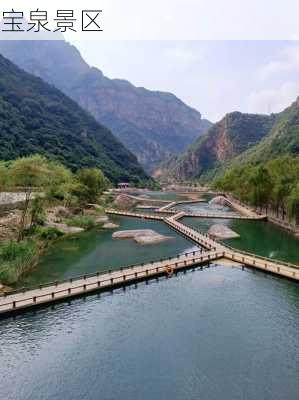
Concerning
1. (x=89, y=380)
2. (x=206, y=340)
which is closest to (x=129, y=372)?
(x=89, y=380)

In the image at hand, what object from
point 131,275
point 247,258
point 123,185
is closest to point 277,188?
point 247,258

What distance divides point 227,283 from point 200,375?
62.2ft

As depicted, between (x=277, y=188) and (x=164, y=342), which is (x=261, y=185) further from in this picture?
(x=164, y=342)

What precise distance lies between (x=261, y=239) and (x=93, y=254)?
31140 millimetres

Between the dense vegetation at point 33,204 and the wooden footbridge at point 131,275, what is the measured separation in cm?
607

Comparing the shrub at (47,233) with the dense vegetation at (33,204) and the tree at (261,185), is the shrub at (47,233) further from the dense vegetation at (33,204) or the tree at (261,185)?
the tree at (261,185)

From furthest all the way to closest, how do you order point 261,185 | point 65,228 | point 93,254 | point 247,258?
point 261,185 → point 65,228 → point 93,254 → point 247,258

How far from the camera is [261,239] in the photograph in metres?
69.9

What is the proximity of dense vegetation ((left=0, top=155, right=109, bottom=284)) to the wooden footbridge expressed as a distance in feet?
19.9

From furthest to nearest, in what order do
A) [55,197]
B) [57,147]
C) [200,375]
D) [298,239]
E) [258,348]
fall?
[57,147] → [55,197] → [298,239] → [258,348] → [200,375]

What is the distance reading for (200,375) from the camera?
2530 centimetres

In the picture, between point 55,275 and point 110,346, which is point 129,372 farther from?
point 55,275

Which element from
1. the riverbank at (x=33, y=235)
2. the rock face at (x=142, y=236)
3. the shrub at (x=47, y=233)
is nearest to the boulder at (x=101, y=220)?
the riverbank at (x=33, y=235)

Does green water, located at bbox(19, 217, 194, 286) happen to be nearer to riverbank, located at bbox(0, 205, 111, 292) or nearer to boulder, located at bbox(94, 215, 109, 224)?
riverbank, located at bbox(0, 205, 111, 292)
